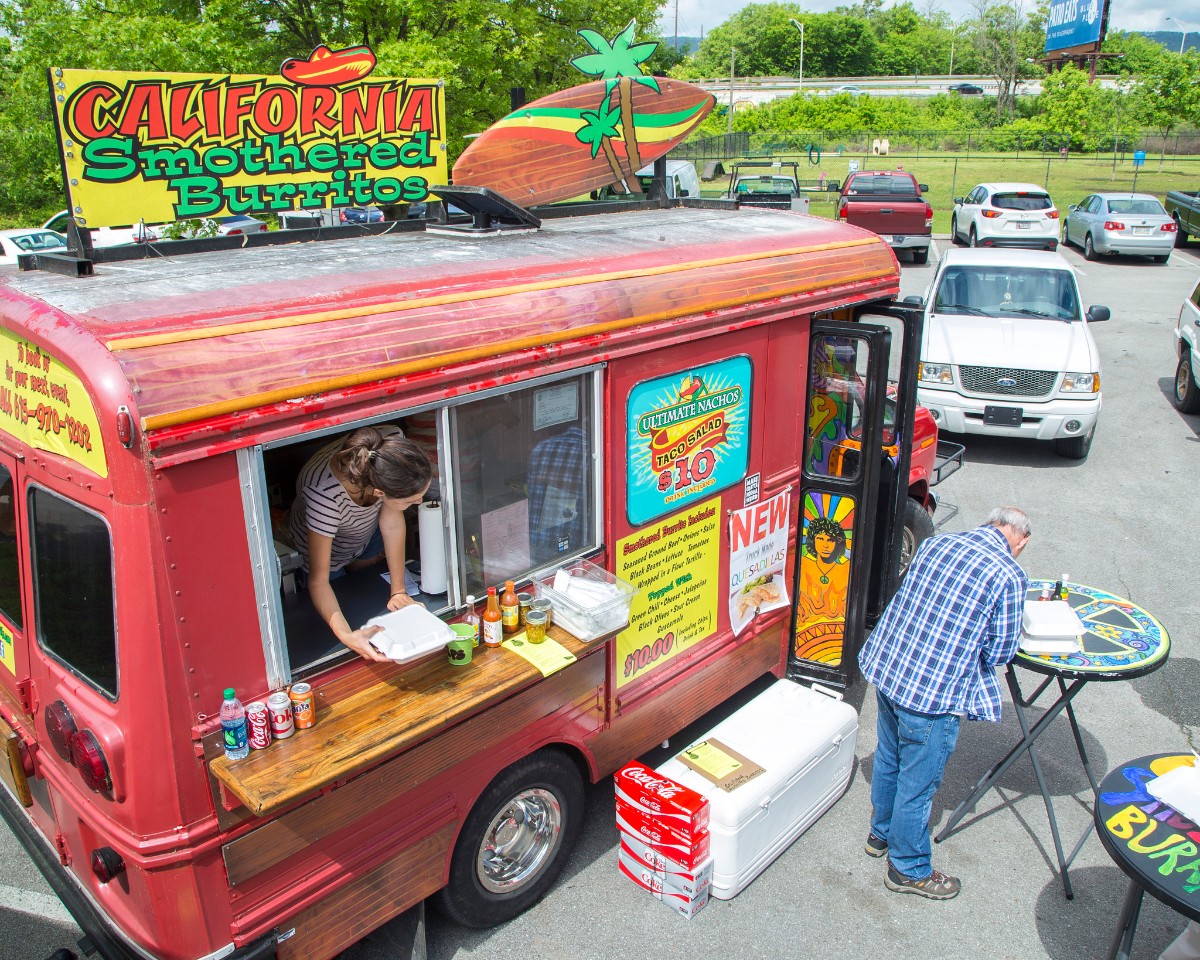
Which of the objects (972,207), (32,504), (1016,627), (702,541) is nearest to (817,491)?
(702,541)

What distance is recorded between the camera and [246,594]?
274 centimetres

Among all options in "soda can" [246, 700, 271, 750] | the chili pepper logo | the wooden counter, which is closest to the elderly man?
the wooden counter

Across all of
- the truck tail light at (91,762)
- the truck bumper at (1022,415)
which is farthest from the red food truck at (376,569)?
the truck bumper at (1022,415)

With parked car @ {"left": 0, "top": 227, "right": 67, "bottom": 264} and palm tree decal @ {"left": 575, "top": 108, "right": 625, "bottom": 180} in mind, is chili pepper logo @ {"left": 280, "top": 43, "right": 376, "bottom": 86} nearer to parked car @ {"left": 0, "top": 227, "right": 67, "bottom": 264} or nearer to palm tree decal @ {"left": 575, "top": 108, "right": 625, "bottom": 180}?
palm tree decal @ {"left": 575, "top": 108, "right": 625, "bottom": 180}

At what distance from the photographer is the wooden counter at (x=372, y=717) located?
2672 millimetres

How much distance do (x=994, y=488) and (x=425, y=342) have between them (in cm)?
741

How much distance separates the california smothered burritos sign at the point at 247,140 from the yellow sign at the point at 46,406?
2.74 ft

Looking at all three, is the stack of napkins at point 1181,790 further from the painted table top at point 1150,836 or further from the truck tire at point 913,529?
the truck tire at point 913,529

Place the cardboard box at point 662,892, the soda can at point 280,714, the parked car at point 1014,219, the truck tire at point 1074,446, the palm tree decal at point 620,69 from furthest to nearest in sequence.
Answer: the parked car at point 1014,219 < the truck tire at point 1074,446 < the palm tree decal at point 620,69 < the cardboard box at point 662,892 < the soda can at point 280,714

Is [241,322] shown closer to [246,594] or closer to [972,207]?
[246,594]

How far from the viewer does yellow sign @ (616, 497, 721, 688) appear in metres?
4.11

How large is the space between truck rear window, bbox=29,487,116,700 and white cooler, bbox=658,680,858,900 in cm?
237

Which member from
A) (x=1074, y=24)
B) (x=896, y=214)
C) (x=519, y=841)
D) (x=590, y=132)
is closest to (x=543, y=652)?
(x=519, y=841)

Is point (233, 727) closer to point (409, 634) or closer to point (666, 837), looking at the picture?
point (409, 634)
